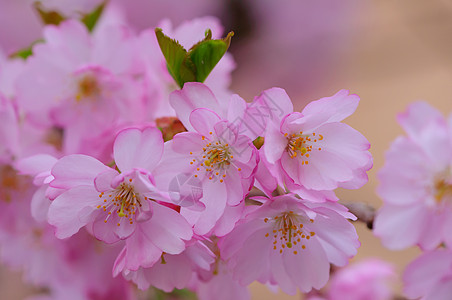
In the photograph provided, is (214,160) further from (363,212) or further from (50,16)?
(50,16)

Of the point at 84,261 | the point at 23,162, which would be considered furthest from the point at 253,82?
the point at 23,162

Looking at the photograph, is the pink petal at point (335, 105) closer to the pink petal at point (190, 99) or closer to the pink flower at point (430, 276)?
the pink petal at point (190, 99)

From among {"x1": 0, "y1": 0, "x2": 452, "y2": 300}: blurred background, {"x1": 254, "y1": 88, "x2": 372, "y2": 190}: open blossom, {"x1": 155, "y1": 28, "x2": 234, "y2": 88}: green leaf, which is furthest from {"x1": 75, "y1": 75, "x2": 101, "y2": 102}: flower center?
{"x1": 0, "y1": 0, "x2": 452, "y2": 300}: blurred background

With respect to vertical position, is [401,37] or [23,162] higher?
[23,162]

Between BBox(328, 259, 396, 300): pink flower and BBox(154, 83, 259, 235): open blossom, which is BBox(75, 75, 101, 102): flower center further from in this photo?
BBox(328, 259, 396, 300): pink flower

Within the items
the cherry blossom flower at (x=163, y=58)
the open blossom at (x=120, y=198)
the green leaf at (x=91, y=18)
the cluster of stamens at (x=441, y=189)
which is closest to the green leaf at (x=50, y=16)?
the green leaf at (x=91, y=18)

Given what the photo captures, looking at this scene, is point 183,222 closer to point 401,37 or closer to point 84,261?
point 84,261

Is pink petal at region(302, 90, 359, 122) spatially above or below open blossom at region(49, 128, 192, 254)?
above
